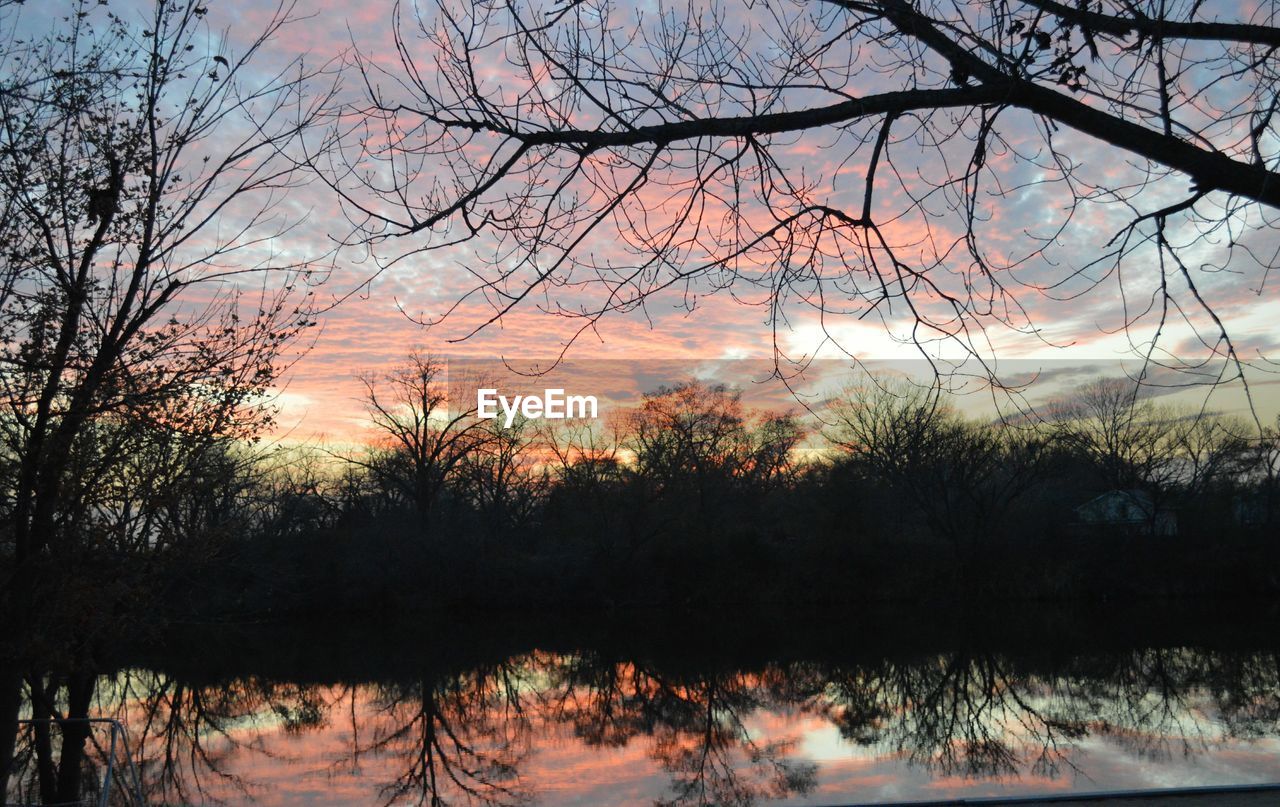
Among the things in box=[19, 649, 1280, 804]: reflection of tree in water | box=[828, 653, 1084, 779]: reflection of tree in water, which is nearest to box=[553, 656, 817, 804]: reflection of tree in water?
box=[19, 649, 1280, 804]: reflection of tree in water

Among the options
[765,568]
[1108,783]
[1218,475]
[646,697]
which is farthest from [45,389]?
[1218,475]

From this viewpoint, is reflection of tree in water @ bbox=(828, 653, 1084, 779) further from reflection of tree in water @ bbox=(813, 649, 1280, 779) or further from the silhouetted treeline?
the silhouetted treeline

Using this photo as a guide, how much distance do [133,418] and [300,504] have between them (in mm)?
33921

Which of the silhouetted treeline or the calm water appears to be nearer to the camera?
the calm water

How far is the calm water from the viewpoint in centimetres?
1403

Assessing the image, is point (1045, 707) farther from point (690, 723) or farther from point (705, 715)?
point (690, 723)

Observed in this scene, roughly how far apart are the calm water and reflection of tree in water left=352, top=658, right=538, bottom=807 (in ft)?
0.22

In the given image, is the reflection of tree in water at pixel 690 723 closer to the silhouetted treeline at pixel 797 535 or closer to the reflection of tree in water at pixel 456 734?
the reflection of tree in water at pixel 456 734

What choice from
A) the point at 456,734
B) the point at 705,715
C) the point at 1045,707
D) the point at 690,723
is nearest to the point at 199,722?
the point at 456,734

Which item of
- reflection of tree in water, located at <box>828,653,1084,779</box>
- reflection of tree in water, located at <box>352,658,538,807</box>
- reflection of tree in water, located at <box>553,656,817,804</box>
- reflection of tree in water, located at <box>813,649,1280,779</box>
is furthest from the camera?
reflection of tree in water, located at <box>813,649,1280,779</box>

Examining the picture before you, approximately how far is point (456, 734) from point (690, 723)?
414 cm

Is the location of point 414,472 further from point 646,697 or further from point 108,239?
point 108,239

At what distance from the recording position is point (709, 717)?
19.0 meters

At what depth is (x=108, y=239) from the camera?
9836 mm
